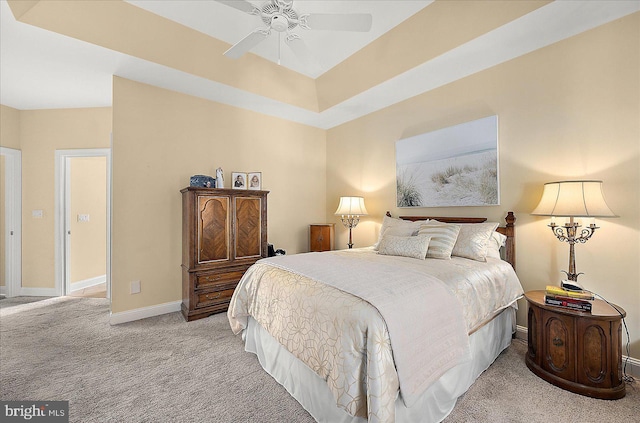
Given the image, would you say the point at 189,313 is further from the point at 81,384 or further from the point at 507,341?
the point at 507,341

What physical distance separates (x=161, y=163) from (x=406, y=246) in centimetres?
311

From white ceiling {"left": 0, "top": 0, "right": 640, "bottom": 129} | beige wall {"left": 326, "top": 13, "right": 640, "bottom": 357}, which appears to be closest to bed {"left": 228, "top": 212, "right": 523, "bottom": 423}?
beige wall {"left": 326, "top": 13, "right": 640, "bottom": 357}

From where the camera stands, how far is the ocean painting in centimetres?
283

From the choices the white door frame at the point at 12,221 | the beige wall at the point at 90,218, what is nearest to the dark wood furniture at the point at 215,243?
the beige wall at the point at 90,218

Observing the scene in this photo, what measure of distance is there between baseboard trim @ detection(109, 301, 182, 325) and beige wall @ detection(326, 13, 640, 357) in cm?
354

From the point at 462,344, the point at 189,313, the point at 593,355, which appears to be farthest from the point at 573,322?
the point at 189,313

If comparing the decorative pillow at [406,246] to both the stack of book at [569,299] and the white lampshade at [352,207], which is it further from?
the white lampshade at [352,207]

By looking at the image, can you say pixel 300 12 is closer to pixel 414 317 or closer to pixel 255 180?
pixel 255 180

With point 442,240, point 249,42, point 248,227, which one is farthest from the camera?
point 248,227

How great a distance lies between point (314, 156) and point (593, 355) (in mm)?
4187

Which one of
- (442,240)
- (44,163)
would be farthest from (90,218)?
(442,240)

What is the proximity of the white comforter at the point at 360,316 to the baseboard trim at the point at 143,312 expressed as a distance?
1.51 m

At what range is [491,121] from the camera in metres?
2.81

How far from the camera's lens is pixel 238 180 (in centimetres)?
384
